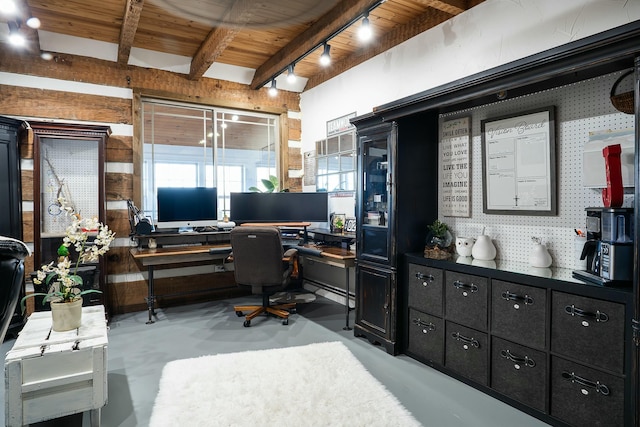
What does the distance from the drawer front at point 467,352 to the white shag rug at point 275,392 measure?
566 millimetres

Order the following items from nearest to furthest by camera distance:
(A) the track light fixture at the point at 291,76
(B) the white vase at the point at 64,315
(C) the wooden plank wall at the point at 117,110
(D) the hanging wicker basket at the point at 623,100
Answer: (D) the hanging wicker basket at the point at 623,100, (B) the white vase at the point at 64,315, (C) the wooden plank wall at the point at 117,110, (A) the track light fixture at the point at 291,76

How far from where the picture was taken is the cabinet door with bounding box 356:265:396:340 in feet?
9.93

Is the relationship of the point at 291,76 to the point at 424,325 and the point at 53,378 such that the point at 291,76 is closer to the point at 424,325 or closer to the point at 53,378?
the point at 424,325

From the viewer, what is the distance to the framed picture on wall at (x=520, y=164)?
2379 millimetres

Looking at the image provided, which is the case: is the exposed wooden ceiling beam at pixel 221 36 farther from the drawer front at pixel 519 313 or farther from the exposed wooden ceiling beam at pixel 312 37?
the drawer front at pixel 519 313

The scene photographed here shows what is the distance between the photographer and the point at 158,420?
6.86 feet

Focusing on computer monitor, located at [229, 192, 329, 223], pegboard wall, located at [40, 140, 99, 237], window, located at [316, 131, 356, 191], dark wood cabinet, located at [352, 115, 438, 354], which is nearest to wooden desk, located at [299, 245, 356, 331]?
dark wood cabinet, located at [352, 115, 438, 354]

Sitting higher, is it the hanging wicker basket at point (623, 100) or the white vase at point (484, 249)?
the hanging wicker basket at point (623, 100)

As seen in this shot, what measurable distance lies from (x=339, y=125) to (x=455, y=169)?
6.00ft

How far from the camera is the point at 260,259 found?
11.6 ft

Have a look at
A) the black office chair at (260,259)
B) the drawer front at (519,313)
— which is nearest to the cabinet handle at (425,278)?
the drawer front at (519,313)

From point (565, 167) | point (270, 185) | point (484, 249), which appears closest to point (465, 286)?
point (484, 249)

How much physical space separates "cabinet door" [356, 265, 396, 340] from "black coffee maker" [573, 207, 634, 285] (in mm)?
1385

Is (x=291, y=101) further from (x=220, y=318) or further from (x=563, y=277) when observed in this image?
(x=563, y=277)
